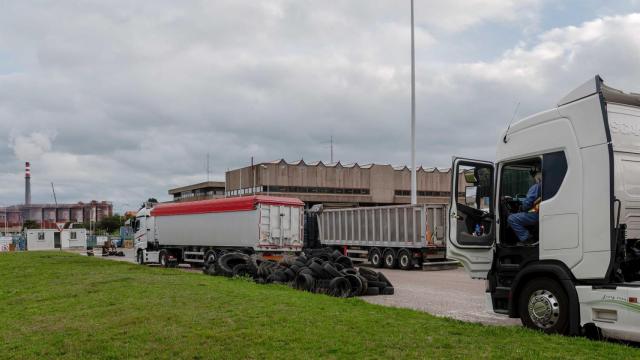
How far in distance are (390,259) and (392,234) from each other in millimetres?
1089

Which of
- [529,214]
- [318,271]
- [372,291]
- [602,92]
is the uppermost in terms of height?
[602,92]

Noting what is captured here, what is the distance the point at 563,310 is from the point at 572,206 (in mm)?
1389

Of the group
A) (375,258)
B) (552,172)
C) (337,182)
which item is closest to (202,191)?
(337,182)

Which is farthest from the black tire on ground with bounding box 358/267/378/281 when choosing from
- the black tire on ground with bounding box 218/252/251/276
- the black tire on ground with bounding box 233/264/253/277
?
the black tire on ground with bounding box 218/252/251/276

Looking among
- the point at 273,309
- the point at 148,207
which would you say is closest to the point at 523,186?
the point at 273,309

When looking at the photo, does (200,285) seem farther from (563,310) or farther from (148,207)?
(148,207)

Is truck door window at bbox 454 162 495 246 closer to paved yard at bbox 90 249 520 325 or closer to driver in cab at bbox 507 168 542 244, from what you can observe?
driver in cab at bbox 507 168 542 244

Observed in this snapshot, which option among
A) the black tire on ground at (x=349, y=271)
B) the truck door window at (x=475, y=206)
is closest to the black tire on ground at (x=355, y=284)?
the black tire on ground at (x=349, y=271)

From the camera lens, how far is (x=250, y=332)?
8.09 meters

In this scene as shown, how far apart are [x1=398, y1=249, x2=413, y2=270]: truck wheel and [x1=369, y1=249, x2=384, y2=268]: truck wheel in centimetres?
136

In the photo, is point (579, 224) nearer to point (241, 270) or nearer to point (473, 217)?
point (473, 217)

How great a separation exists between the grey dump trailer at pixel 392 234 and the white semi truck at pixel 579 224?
15.3 metres

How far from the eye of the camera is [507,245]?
30.0 ft

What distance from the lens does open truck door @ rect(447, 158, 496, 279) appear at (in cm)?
948
